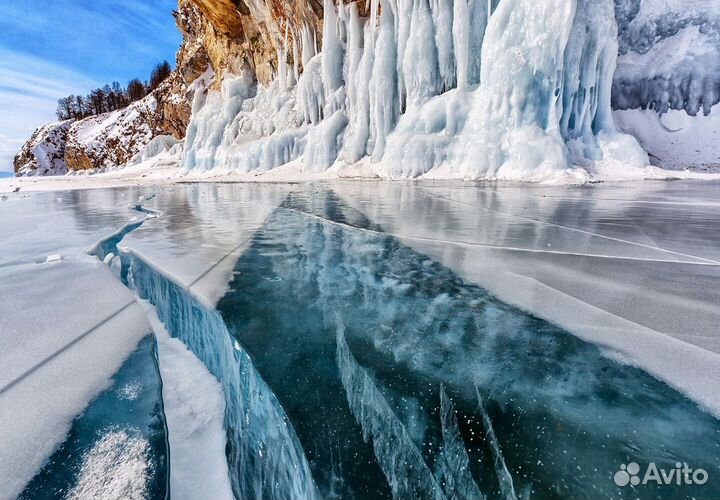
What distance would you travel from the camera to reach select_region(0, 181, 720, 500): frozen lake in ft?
2.50

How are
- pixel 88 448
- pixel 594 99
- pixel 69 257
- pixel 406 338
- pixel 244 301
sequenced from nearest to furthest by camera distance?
1. pixel 88 448
2. pixel 406 338
3. pixel 244 301
4. pixel 69 257
5. pixel 594 99

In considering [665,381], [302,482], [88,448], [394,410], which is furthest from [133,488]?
[665,381]

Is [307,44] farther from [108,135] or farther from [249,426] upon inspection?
[108,135]

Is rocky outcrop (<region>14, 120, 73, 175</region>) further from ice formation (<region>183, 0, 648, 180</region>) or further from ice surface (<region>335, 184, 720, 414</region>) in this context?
ice surface (<region>335, 184, 720, 414</region>)

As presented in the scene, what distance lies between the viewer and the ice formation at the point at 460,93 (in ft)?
26.3

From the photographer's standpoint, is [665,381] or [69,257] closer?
[665,381]

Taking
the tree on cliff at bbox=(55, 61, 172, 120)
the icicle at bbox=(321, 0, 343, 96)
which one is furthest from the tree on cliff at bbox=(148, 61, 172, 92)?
the icicle at bbox=(321, 0, 343, 96)

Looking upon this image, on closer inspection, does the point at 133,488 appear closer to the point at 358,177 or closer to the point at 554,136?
the point at 554,136

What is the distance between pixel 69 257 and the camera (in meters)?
2.55

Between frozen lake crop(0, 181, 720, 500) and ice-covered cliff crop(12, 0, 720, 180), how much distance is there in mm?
7118

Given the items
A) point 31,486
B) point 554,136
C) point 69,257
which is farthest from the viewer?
point 554,136

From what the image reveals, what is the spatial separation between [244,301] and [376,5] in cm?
1253

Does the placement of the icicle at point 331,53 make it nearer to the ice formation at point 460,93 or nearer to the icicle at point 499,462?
the ice formation at point 460,93

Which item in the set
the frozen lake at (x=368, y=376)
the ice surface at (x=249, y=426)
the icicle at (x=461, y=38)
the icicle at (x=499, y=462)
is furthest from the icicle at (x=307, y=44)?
the icicle at (x=499, y=462)
